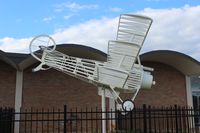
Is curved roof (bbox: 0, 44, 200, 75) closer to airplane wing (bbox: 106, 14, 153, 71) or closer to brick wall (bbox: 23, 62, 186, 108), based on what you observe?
brick wall (bbox: 23, 62, 186, 108)

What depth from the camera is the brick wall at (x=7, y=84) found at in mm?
20766

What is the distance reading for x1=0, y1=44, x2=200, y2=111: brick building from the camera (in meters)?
20.8

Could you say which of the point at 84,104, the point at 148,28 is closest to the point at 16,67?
the point at 84,104

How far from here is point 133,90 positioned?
14.3 metres

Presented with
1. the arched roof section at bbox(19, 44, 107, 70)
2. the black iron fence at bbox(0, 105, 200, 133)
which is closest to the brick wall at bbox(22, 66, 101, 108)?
the arched roof section at bbox(19, 44, 107, 70)

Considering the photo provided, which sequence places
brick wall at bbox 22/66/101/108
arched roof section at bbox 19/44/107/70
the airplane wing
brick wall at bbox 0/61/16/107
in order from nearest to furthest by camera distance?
1. the airplane wing
2. arched roof section at bbox 19/44/107/70
3. brick wall at bbox 0/61/16/107
4. brick wall at bbox 22/66/101/108

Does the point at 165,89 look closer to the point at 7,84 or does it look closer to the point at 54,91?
the point at 54,91

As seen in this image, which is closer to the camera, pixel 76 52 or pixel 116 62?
pixel 116 62

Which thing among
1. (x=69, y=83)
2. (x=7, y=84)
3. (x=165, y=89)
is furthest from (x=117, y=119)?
(x=165, y=89)

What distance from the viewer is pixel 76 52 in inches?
841

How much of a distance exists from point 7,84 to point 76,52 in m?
4.44

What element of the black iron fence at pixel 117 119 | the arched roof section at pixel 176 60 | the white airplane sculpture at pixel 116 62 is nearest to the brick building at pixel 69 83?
the arched roof section at pixel 176 60

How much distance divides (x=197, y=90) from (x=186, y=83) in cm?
298

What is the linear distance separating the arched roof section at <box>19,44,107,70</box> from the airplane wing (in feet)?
23.9
